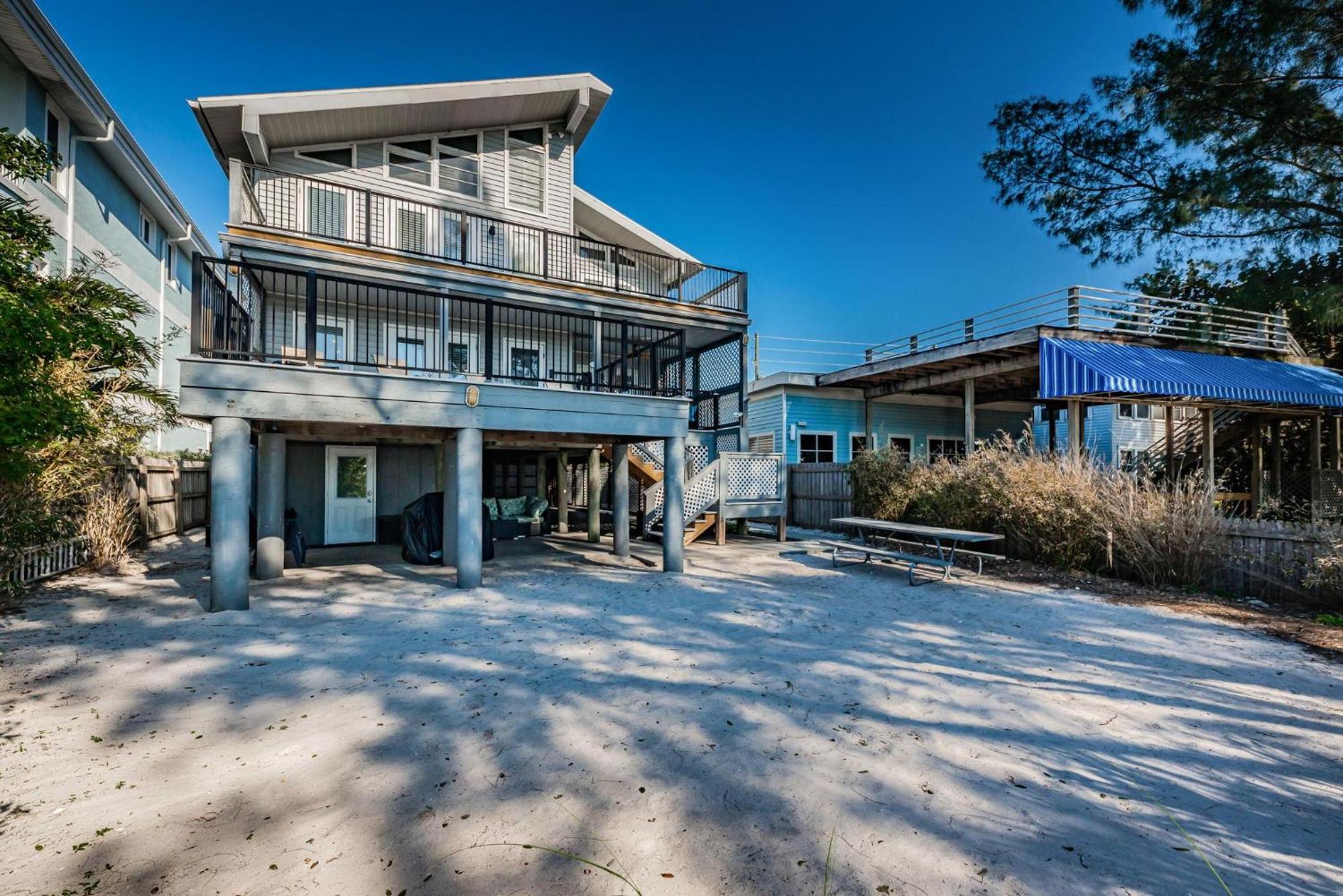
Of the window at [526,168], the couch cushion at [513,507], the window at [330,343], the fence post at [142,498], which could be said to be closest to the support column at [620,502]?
the couch cushion at [513,507]

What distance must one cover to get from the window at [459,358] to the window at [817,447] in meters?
9.89

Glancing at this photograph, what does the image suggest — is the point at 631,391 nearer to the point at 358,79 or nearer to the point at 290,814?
the point at 290,814

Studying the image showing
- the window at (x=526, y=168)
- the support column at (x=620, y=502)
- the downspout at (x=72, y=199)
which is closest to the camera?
the support column at (x=620, y=502)

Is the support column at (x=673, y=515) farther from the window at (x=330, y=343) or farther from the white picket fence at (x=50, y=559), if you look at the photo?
the white picket fence at (x=50, y=559)

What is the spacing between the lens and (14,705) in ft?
12.0

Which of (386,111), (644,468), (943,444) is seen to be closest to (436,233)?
(386,111)

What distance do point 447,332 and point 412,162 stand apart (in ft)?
15.2

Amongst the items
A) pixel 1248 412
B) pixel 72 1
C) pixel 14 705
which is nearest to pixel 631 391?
pixel 14 705

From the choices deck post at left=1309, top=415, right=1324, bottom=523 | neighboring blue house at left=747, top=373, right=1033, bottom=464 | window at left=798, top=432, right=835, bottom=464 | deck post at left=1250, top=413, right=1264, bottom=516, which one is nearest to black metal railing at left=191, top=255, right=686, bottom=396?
neighboring blue house at left=747, top=373, right=1033, bottom=464

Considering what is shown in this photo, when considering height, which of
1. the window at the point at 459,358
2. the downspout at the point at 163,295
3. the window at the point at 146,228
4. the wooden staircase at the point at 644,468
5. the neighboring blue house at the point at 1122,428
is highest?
the window at the point at 146,228

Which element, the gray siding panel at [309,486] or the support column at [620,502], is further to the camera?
the gray siding panel at [309,486]

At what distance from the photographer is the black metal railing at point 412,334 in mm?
6453

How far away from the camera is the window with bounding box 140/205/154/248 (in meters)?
14.8

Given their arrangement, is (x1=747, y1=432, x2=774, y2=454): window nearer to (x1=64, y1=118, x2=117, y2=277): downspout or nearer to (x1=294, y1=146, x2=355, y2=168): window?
(x1=294, y1=146, x2=355, y2=168): window
